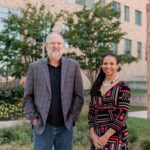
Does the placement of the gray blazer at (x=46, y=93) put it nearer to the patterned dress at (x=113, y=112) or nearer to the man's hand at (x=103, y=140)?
the patterned dress at (x=113, y=112)

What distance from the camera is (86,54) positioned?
21125 millimetres

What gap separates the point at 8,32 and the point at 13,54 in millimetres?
1056

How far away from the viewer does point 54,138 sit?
4762 millimetres

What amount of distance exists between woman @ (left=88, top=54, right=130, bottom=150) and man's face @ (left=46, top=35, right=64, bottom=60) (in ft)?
1.63

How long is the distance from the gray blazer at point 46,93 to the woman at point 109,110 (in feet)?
0.69

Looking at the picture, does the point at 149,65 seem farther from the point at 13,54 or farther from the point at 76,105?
the point at 13,54

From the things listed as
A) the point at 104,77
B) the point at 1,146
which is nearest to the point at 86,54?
the point at 1,146

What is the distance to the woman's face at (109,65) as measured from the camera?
4.65 m

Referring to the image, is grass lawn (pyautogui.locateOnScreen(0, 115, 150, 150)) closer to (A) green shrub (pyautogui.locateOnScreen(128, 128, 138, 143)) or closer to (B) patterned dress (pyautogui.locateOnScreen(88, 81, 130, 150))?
(A) green shrub (pyautogui.locateOnScreen(128, 128, 138, 143))

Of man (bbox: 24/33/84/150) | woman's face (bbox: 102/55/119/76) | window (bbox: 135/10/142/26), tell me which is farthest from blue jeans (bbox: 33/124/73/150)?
window (bbox: 135/10/142/26)

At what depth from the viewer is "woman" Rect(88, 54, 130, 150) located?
4512 millimetres

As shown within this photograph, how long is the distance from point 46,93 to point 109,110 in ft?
2.29

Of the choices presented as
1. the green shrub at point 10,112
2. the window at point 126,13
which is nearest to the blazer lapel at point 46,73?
the green shrub at point 10,112

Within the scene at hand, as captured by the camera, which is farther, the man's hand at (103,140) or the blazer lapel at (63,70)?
the blazer lapel at (63,70)
